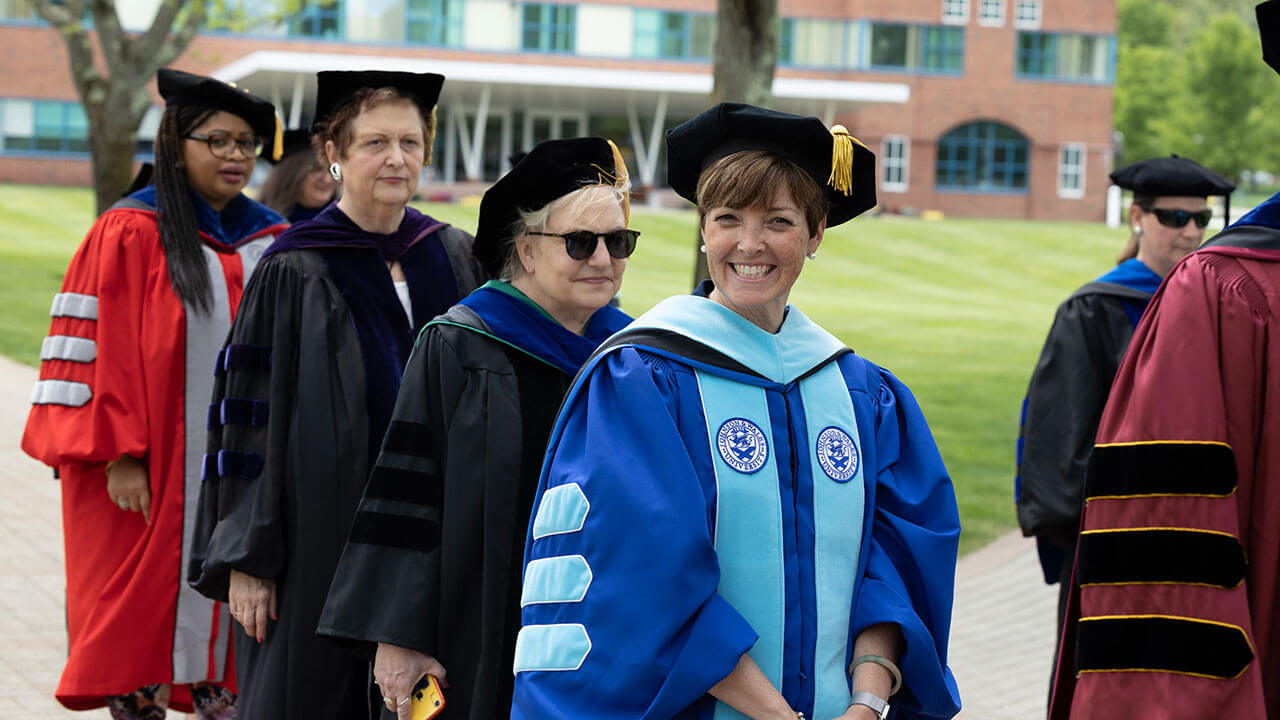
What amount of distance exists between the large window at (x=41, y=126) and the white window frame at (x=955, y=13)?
30.1m

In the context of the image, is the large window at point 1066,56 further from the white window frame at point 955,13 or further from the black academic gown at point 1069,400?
the black academic gown at point 1069,400

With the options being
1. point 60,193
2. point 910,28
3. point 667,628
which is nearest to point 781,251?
point 667,628

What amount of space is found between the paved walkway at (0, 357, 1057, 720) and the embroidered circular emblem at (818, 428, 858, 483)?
3.60m

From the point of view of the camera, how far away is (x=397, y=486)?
3.33 meters

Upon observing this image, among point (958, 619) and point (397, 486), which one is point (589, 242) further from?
point (958, 619)

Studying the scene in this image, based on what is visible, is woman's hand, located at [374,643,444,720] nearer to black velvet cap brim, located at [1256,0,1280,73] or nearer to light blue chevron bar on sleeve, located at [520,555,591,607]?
light blue chevron bar on sleeve, located at [520,555,591,607]

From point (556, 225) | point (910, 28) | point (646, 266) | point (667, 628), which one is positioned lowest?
point (646, 266)

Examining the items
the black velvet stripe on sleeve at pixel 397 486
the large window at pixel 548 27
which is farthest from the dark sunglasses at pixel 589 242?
the large window at pixel 548 27

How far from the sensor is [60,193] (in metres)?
41.3

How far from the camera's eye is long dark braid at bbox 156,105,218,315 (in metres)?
4.91

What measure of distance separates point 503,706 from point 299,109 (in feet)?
139

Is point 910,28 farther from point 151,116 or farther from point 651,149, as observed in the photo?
point 151,116

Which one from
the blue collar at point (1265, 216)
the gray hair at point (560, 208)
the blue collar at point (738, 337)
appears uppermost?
the blue collar at point (1265, 216)

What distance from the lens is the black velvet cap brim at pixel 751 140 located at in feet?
9.02
